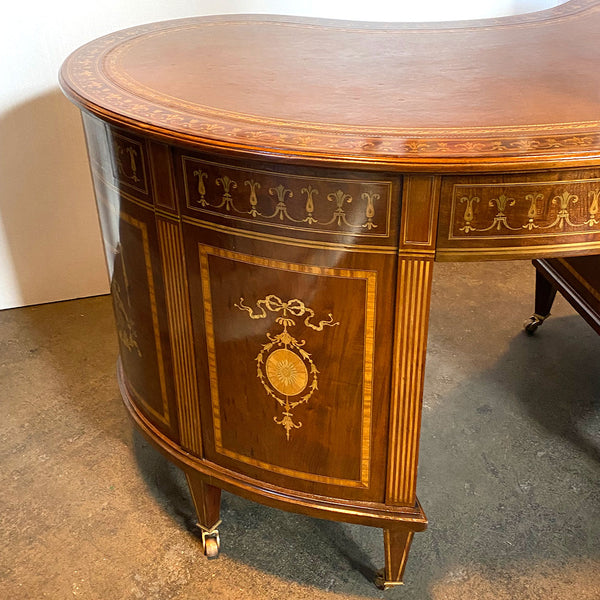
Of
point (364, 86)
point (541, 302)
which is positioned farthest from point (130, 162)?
point (541, 302)

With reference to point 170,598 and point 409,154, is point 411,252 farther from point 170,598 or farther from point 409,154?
point 170,598

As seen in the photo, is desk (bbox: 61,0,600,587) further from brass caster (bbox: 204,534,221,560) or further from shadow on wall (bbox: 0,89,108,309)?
shadow on wall (bbox: 0,89,108,309)

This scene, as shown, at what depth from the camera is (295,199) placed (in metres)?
1.25

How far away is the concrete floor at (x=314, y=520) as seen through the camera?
169 cm

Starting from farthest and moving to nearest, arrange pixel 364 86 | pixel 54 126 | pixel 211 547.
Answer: pixel 54 126 → pixel 211 547 → pixel 364 86

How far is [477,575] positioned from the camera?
170cm

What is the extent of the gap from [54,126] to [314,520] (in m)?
1.54

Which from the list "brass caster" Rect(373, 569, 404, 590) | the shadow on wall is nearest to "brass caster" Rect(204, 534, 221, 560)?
"brass caster" Rect(373, 569, 404, 590)

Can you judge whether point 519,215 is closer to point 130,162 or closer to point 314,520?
point 130,162

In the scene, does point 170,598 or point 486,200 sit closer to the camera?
point 486,200

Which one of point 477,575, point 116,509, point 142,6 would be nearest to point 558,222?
point 477,575

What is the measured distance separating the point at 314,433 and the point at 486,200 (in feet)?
1.91

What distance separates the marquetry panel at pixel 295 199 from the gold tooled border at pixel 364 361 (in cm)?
6

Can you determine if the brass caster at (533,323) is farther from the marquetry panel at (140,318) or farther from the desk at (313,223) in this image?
the marquetry panel at (140,318)
